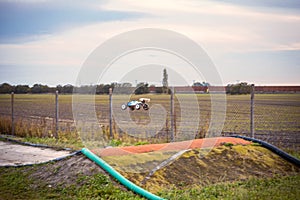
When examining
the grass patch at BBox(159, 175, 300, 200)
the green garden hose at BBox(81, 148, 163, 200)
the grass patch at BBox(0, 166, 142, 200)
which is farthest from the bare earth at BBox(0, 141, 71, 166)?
the grass patch at BBox(159, 175, 300, 200)

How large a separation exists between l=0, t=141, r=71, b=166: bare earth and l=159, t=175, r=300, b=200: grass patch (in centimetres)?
372

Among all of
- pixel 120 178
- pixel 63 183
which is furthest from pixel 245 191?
Answer: pixel 63 183

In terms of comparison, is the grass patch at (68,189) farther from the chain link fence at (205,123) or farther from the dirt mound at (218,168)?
the chain link fence at (205,123)

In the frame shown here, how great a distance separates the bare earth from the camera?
8656mm

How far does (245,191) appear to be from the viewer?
6.12m

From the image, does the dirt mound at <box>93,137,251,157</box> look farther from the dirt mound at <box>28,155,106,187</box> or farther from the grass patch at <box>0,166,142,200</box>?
the grass patch at <box>0,166,142,200</box>

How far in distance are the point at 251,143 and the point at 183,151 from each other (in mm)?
1987

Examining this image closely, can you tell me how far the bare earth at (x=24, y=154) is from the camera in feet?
28.4

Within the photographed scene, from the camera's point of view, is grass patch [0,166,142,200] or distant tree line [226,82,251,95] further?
distant tree line [226,82,251,95]

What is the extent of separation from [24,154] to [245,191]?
5783 mm

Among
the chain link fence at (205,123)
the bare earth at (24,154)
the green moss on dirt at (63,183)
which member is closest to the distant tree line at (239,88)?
the chain link fence at (205,123)

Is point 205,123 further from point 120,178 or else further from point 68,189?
point 68,189

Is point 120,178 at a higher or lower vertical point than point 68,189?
higher

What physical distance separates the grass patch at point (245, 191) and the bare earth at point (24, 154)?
3721 mm
